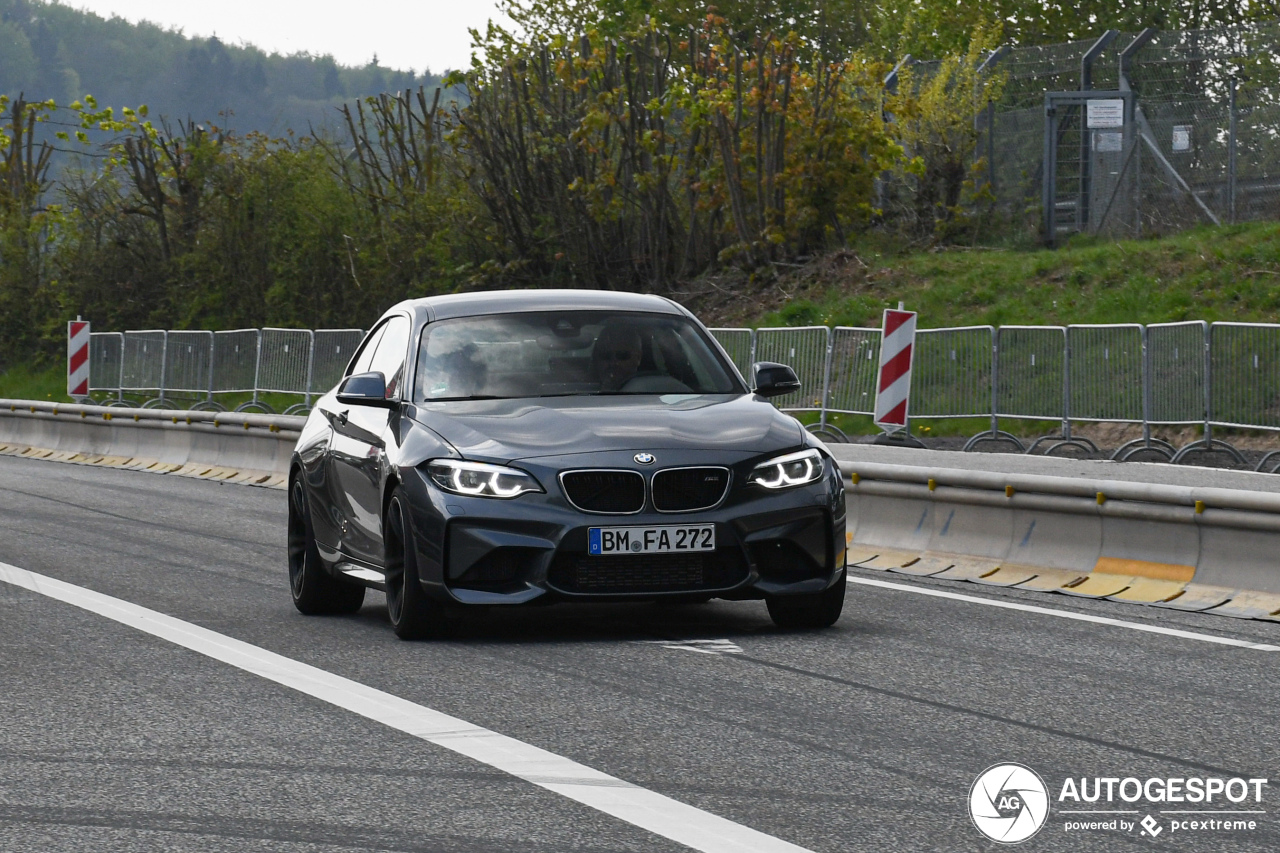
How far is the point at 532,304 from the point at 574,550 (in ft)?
6.29

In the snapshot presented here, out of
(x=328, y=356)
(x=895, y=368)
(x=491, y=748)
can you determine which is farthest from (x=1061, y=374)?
(x=491, y=748)

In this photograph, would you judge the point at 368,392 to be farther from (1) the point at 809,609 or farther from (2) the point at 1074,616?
(2) the point at 1074,616

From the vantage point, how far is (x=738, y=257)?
34.9 m

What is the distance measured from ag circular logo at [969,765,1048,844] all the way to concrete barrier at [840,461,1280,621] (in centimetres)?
435

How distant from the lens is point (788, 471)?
29.1 ft

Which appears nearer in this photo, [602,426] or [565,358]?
[602,426]

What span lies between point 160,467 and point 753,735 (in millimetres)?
21777

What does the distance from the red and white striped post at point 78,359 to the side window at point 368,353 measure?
2546 centimetres

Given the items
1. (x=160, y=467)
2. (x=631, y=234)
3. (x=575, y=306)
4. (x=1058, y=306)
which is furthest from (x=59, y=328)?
(x=575, y=306)

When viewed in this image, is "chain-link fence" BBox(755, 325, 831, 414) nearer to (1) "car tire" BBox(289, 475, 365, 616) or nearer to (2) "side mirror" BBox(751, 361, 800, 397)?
(1) "car tire" BBox(289, 475, 365, 616)

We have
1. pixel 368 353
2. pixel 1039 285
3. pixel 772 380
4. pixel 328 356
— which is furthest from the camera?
pixel 328 356

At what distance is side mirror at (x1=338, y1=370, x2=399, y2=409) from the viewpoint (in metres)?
9.47

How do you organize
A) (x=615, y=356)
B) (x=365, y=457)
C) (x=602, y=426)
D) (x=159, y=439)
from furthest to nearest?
(x=159, y=439)
(x=615, y=356)
(x=365, y=457)
(x=602, y=426)

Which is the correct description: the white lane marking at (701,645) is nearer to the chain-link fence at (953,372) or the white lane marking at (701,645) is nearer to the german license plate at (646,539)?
the german license plate at (646,539)
